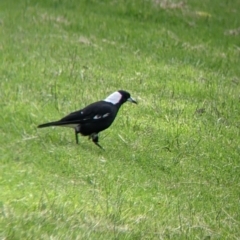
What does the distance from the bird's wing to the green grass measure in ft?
0.96

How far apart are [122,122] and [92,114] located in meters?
1.25

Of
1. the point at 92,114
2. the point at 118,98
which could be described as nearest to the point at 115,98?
the point at 118,98

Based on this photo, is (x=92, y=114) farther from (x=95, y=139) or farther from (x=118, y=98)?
(x=118, y=98)

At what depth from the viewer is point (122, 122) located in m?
11.9

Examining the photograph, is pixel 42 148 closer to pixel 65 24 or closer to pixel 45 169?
pixel 45 169

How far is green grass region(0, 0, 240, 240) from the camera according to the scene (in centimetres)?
848

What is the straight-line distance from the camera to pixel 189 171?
1076cm

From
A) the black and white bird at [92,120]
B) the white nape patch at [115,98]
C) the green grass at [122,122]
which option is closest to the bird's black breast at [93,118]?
the black and white bird at [92,120]

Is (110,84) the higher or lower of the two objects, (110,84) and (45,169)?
the lower

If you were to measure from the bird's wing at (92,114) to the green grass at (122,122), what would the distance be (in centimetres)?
29

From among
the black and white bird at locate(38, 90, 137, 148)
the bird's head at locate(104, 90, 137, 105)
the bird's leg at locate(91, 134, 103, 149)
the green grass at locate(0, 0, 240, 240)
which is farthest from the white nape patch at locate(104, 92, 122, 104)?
the bird's leg at locate(91, 134, 103, 149)

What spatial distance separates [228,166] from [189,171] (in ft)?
2.14

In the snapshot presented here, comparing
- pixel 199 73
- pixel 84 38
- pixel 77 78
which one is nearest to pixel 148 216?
pixel 77 78

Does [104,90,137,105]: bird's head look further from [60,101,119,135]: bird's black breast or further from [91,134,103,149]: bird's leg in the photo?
[91,134,103,149]: bird's leg
